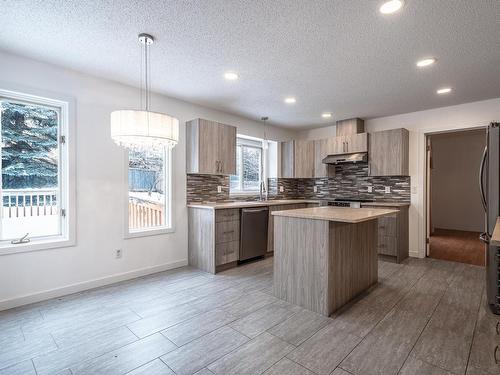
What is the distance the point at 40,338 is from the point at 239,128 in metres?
3.92

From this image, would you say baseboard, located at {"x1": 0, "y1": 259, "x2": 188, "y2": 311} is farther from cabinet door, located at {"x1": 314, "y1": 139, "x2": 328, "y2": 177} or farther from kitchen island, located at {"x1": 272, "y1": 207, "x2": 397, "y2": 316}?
cabinet door, located at {"x1": 314, "y1": 139, "x2": 328, "y2": 177}

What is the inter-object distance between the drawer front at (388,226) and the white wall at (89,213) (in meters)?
3.29

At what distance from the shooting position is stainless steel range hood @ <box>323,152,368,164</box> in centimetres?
468

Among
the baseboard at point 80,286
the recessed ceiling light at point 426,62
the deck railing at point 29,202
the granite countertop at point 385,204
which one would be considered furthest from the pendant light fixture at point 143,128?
the granite countertop at point 385,204

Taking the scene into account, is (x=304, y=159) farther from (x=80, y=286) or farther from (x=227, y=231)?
(x=80, y=286)

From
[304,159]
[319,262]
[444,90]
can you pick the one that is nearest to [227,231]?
[319,262]

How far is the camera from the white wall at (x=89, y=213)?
105 inches

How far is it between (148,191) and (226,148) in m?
1.34

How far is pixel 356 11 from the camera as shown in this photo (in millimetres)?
1928

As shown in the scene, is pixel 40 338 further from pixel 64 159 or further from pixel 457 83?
pixel 457 83

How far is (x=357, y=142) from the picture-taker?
15.7ft

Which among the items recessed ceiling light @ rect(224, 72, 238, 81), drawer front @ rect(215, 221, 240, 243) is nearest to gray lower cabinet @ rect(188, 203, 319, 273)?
drawer front @ rect(215, 221, 240, 243)

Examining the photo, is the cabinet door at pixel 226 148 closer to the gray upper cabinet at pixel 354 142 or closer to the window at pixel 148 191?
the window at pixel 148 191

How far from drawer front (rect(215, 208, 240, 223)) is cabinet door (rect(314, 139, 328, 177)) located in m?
2.22
